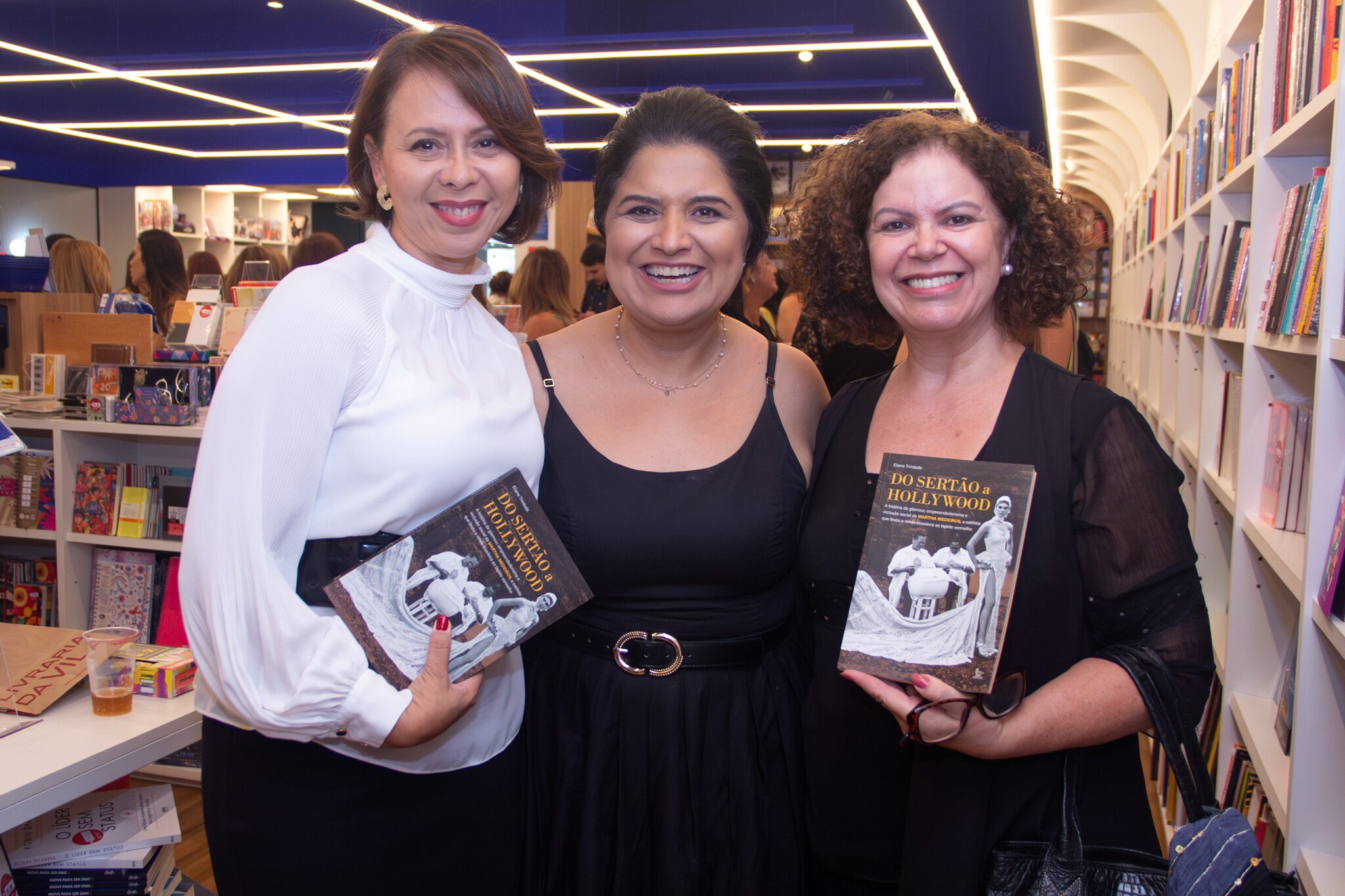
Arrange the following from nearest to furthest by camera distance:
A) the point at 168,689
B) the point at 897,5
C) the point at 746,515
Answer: the point at 746,515 → the point at 168,689 → the point at 897,5

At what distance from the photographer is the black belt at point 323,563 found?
4.69 feet

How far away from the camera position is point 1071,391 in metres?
1.48

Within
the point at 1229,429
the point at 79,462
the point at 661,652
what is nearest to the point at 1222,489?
the point at 1229,429

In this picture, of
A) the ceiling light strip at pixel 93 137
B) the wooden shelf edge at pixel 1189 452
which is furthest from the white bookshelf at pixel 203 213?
the wooden shelf edge at pixel 1189 452

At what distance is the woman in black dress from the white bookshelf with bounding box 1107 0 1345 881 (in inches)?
31.3

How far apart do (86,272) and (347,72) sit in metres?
4.53

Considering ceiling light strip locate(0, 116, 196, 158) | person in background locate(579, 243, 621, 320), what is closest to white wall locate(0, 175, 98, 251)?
ceiling light strip locate(0, 116, 196, 158)

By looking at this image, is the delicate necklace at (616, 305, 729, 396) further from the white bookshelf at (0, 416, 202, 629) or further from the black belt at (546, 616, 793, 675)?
the white bookshelf at (0, 416, 202, 629)

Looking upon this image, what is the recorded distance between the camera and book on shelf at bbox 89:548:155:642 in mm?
3785

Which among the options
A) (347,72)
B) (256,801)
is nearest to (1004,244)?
(256,801)

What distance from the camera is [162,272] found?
571 cm

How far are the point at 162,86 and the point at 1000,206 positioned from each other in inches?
428

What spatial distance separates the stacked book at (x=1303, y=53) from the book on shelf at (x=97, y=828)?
2636 millimetres

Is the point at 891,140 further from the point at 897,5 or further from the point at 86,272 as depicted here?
the point at 897,5
